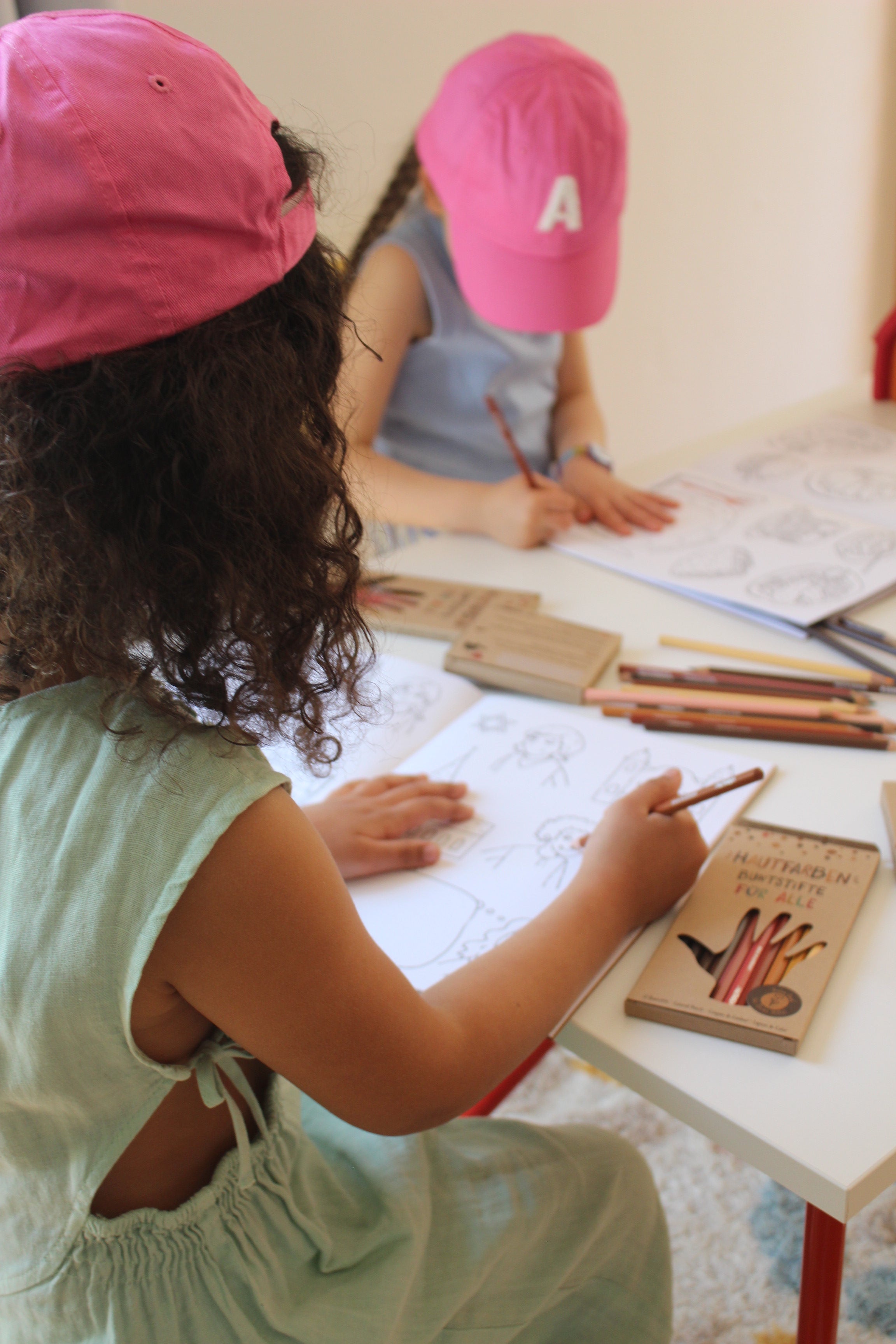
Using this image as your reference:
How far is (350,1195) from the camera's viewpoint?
60 cm

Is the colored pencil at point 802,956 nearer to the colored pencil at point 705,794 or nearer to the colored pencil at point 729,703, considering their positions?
the colored pencil at point 705,794

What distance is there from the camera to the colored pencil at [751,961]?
526 mm

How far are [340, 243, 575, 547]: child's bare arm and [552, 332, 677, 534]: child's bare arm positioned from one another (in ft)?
0.14

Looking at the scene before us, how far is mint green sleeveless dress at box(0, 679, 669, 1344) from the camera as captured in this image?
0.45 m

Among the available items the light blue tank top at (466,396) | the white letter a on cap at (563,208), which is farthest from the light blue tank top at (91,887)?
the light blue tank top at (466,396)

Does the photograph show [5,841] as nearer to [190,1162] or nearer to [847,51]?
[190,1162]

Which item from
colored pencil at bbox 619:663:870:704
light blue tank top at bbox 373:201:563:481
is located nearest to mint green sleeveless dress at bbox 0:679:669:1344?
colored pencil at bbox 619:663:870:704

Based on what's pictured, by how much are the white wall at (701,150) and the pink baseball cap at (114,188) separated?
107 centimetres

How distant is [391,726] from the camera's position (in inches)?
31.8

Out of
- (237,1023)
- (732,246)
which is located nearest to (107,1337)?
(237,1023)

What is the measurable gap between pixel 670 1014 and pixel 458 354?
995 millimetres

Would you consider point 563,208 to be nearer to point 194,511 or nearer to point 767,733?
point 767,733

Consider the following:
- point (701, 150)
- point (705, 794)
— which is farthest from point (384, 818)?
point (701, 150)

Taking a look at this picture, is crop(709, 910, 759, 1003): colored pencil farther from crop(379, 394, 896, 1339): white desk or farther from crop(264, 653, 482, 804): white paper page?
crop(264, 653, 482, 804): white paper page
